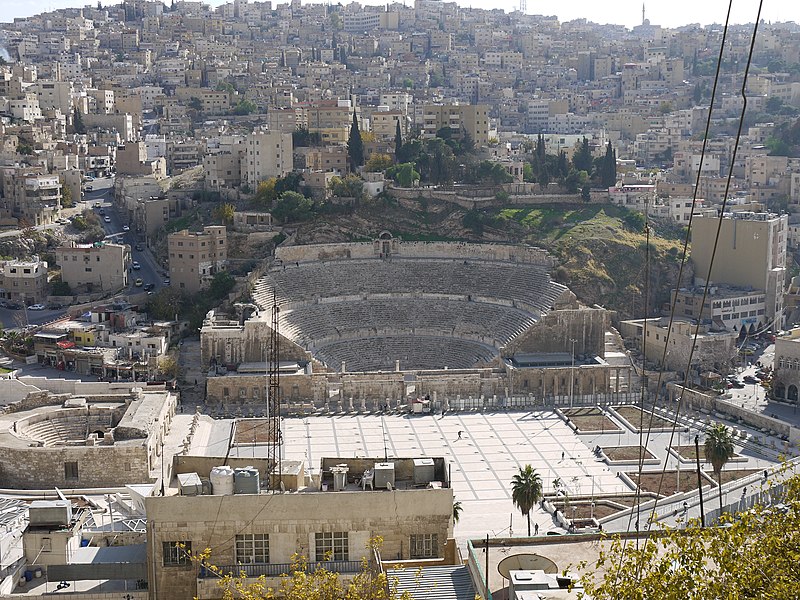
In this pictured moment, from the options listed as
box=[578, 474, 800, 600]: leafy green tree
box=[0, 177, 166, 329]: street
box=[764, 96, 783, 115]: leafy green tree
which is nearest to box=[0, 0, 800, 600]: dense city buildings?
box=[0, 177, 166, 329]: street

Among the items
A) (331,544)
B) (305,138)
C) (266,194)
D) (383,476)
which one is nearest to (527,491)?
(383,476)

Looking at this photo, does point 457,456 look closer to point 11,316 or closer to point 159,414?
point 159,414

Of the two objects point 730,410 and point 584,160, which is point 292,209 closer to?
point 584,160

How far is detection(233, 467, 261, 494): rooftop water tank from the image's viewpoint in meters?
17.2

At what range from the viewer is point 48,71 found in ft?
356

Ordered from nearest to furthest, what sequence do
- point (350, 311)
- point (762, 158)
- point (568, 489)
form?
point (568, 489), point (350, 311), point (762, 158)

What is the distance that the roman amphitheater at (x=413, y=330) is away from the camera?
47656mm

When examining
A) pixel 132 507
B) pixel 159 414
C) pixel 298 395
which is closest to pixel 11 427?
pixel 159 414

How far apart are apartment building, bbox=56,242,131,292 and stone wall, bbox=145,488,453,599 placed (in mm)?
42368

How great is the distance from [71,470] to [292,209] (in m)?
27.7

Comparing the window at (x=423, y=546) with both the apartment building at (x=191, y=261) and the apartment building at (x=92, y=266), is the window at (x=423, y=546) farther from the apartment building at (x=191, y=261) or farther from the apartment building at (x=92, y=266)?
the apartment building at (x=92, y=266)

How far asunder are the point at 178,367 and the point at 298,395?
5.35 meters

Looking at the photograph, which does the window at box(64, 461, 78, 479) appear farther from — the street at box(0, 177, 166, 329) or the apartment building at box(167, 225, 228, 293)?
the apartment building at box(167, 225, 228, 293)

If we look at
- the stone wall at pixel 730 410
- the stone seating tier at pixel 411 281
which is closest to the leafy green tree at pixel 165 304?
the stone seating tier at pixel 411 281
